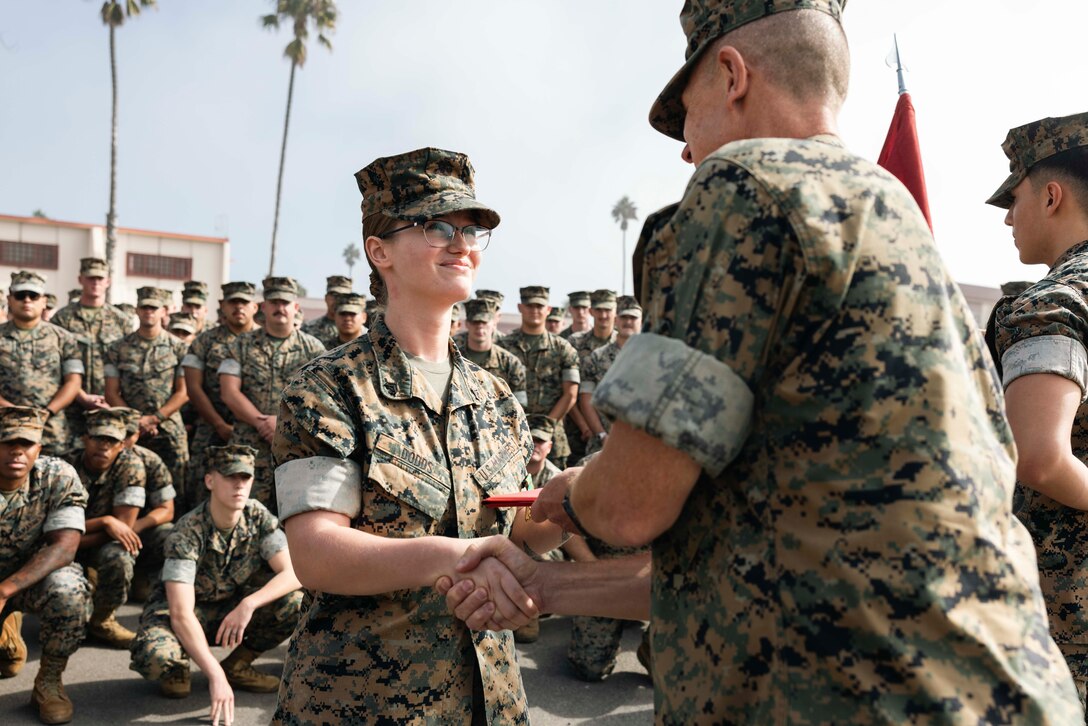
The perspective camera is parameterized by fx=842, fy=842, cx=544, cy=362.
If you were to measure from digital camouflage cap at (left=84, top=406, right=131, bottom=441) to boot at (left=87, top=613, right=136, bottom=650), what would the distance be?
1411 millimetres

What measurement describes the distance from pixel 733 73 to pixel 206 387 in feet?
24.2

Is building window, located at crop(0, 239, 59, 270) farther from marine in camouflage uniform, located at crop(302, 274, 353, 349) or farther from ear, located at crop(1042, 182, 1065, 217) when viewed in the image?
ear, located at crop(1042, 182, 1065, 217)

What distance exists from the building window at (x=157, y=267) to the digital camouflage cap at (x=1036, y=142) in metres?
34.5

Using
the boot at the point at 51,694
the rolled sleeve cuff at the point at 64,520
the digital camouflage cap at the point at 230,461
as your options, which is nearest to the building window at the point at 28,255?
the rolled sleeve cuff at the point at 64,520

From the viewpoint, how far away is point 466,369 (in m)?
2.48

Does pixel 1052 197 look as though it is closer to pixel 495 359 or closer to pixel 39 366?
pixel 495 359

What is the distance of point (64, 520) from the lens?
5.27m

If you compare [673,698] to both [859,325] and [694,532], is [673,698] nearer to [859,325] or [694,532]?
[694,532]

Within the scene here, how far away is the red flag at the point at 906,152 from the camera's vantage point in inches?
102

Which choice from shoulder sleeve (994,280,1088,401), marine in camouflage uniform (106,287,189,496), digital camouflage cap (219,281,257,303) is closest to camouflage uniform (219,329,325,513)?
digital camouflage cap (219,281,257,303)

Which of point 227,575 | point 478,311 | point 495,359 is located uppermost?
point 478,311

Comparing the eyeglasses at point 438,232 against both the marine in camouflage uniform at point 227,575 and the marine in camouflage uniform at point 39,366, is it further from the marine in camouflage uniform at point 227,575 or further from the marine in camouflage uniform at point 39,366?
the marine in camouflage uniform at point 39,366

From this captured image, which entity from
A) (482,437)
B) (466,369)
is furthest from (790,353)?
(466,369)

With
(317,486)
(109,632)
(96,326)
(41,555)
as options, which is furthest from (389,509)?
(96,326)
